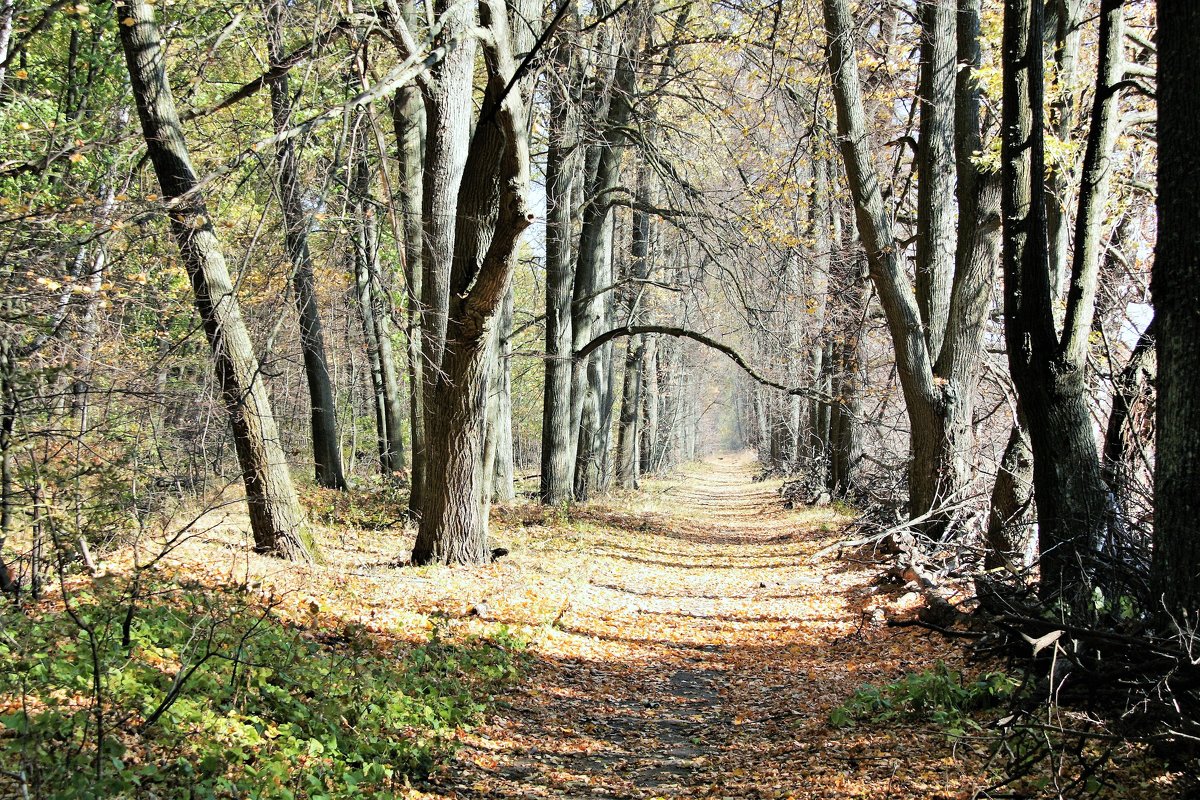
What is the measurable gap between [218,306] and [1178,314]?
6949 mm

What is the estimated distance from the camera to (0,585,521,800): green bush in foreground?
3330 millimetres

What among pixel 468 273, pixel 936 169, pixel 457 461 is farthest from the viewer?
pixel 936 169

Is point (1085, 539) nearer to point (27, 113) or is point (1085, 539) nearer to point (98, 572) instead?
point (98, 572)

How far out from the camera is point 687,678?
7188 millimetres

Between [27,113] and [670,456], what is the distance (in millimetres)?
33154

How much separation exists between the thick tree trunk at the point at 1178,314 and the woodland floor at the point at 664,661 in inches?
41.6

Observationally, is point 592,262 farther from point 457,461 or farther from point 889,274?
point 457,461

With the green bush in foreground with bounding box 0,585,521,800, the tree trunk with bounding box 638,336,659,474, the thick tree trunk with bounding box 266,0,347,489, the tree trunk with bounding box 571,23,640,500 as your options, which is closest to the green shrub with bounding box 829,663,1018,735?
the green bush in foreground with bounding box 0,585,521,800

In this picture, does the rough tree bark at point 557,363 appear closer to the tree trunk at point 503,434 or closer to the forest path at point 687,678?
the tree trunk at point 503,434

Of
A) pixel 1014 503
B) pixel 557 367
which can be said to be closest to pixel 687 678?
pixel 1014 503

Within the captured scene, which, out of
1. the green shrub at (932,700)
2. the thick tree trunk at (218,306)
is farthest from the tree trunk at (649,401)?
the green shrub at (932,700)

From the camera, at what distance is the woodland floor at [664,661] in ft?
15.3

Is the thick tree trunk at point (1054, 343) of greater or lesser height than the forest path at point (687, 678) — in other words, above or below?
above

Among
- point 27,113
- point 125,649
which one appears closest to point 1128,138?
point 125,649
